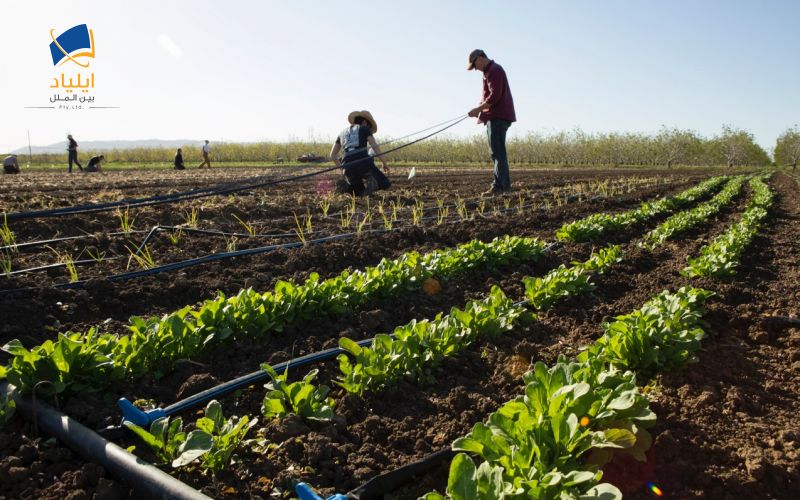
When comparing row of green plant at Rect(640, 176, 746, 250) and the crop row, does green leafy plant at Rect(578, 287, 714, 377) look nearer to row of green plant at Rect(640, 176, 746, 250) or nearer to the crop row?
the crop row

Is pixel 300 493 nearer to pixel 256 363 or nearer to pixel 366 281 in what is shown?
pixel 256 363

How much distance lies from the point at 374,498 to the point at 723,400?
1922 millimetres

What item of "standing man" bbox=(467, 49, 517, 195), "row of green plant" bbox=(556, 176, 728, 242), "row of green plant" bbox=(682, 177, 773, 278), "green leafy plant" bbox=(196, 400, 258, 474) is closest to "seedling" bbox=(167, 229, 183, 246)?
"green leafy plant" bbox=(196, 400, 258, 474)

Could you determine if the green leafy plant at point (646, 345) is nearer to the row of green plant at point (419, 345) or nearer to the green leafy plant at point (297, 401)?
the row of green plant at point (419, 345)

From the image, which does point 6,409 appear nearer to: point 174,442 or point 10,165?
point 174,442

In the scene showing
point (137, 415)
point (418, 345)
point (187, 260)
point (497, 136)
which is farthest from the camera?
point (497, 136)

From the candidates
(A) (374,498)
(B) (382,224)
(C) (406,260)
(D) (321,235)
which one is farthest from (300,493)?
(B) (382,224)

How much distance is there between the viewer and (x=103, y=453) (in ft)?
7.05

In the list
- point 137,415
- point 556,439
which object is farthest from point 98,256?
point 556,439

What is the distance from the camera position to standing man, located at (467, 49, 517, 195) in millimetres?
10547

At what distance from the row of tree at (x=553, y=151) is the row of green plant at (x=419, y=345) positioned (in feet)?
137

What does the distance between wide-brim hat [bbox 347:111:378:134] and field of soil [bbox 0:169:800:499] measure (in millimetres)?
3814

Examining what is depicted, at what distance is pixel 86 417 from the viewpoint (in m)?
2.54

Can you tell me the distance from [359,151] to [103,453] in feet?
27.5
